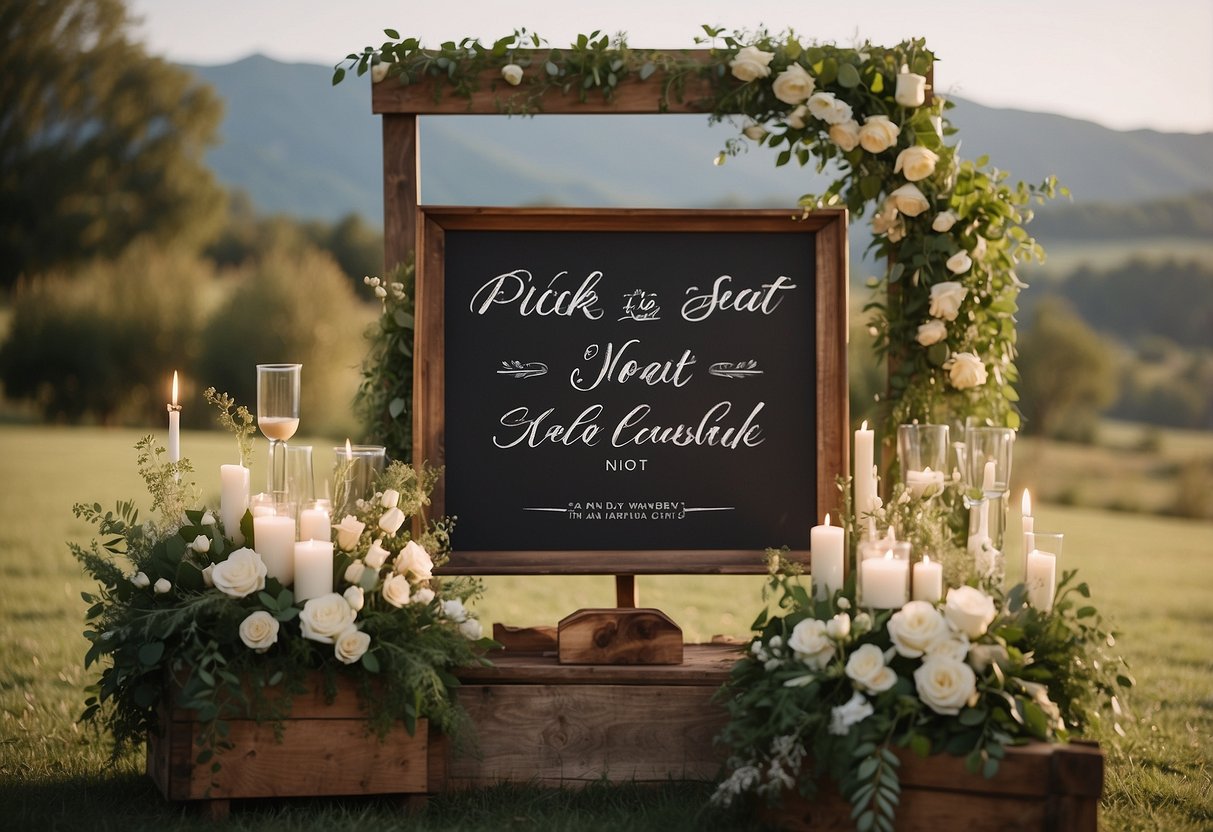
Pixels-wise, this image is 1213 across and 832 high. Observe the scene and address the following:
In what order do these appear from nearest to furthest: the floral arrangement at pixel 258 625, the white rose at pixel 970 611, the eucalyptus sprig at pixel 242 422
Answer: the white rose at pixel 970 611 < the floral arrangement at pixel 258 625 < the eucalyptus sprig at pixel 242 422

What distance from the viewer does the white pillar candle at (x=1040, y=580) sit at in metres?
2.47

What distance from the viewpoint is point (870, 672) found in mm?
2178

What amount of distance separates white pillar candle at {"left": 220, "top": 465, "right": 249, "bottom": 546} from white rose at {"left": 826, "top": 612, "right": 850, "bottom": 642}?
1341mm

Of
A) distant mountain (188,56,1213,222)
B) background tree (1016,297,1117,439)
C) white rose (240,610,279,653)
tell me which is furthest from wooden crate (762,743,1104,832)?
distant mountain (188,56,1213,222)

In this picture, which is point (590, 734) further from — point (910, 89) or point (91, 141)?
point (91, 141)

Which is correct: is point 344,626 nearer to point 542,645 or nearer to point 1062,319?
point 542,645

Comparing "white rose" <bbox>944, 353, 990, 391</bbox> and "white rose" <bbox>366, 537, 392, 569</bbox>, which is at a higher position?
"white rose" <bbox>944, 353, 990, 391</bbox>

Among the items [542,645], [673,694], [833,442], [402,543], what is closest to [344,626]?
[402,543]

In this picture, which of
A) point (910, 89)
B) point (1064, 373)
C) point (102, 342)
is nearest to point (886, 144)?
point (910, 89)

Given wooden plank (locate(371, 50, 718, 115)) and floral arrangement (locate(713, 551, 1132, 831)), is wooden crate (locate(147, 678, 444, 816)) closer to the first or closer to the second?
floral arrangement (locate(713, 551, 1132, 831))

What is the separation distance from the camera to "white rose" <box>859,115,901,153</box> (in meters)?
2.82

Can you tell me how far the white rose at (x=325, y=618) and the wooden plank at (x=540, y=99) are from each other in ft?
4.35

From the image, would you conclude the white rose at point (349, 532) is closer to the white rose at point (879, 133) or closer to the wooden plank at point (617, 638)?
the wooden plank at point (617, 638)

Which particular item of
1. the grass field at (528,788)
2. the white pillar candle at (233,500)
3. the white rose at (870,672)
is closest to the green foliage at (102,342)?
the grass field at (528,788)
